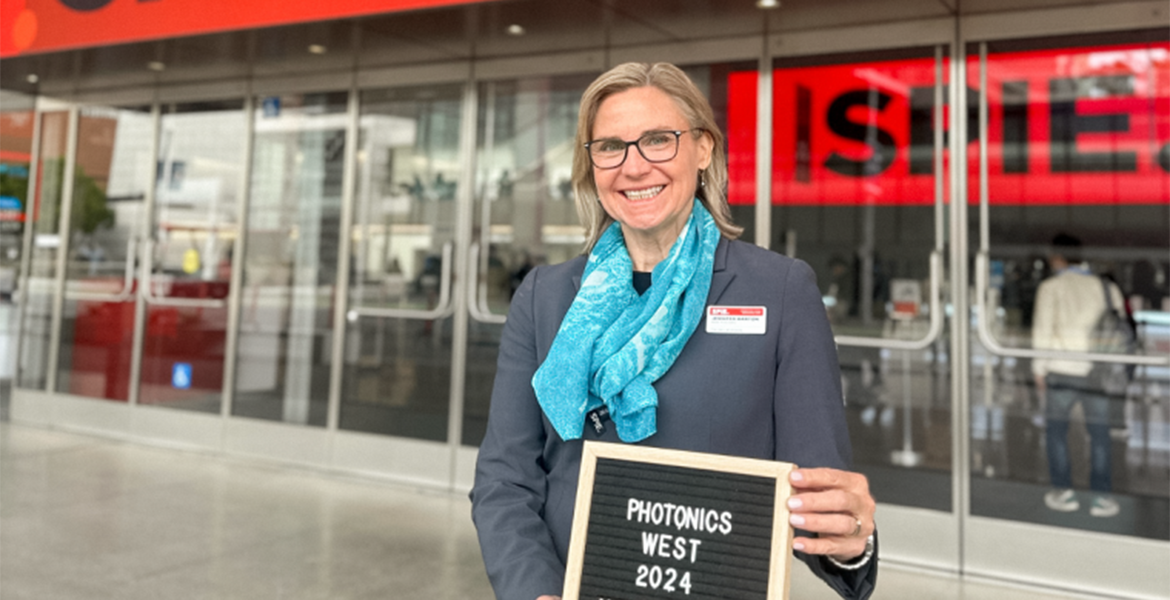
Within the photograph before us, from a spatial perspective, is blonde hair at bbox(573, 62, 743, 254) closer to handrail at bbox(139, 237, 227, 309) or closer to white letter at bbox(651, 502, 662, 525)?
white letter at bbox(651, 502, 662, 525)

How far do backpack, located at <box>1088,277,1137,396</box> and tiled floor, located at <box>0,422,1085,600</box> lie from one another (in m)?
1.08

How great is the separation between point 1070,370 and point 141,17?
5763 mm

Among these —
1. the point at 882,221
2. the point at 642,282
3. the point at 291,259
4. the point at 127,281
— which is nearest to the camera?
the point at 642,282

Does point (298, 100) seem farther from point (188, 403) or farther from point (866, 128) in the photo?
point (866, 128)

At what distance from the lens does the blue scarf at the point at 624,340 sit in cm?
134

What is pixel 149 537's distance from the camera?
4.51 m

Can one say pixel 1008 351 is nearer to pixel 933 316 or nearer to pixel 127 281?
pixel 933 316

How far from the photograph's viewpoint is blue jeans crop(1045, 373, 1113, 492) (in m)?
4.30

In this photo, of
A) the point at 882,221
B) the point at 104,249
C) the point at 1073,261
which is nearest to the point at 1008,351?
the point at 1073,261

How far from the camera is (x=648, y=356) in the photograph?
135cm

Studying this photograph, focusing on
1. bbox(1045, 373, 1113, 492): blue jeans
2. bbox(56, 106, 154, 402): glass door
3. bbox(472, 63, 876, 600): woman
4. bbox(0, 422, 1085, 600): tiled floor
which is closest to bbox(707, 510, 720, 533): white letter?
bbox(472, 63, 876, 600): woman

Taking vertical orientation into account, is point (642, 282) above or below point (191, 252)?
below

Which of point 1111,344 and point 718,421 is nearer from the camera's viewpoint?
point 718,421

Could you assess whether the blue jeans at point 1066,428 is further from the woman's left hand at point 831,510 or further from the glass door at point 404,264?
the woman's left hand at point 831,510
